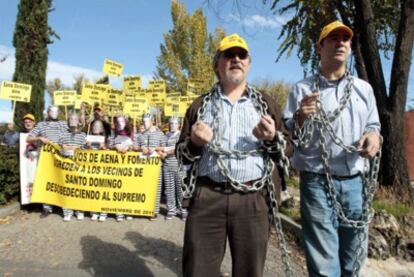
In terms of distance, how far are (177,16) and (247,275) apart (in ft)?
98.5

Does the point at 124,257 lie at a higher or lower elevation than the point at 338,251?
lower

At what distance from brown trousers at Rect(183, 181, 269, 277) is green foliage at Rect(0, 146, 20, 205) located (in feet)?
22.0

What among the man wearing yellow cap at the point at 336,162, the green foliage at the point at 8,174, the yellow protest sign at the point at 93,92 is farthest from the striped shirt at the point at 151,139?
the man wearing yellow cap at the point at 336,162

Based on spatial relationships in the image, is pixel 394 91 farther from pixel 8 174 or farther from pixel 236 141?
pixel 8 174

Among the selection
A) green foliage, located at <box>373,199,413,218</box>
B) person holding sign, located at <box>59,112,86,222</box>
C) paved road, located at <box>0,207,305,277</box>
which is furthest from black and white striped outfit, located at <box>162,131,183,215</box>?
green foliage, located at <box>373,199,413,218</box>

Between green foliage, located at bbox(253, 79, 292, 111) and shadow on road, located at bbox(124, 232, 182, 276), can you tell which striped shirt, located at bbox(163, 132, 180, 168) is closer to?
shadow on road, located at bbox(124, 232, 182, 276)

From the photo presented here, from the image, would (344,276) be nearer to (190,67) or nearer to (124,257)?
(124,257)

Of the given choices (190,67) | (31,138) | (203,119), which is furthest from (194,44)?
(203,119)

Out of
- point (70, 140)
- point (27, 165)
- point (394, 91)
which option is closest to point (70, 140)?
point (70, 140)

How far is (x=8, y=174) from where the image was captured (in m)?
8.64

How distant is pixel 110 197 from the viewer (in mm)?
8195

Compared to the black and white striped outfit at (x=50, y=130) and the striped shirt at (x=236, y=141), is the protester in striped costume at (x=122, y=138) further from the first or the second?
the striped shirt at (x=236, y=141)

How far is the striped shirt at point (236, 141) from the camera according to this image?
2.95 meters

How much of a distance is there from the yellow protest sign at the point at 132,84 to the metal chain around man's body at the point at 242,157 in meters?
8.97
